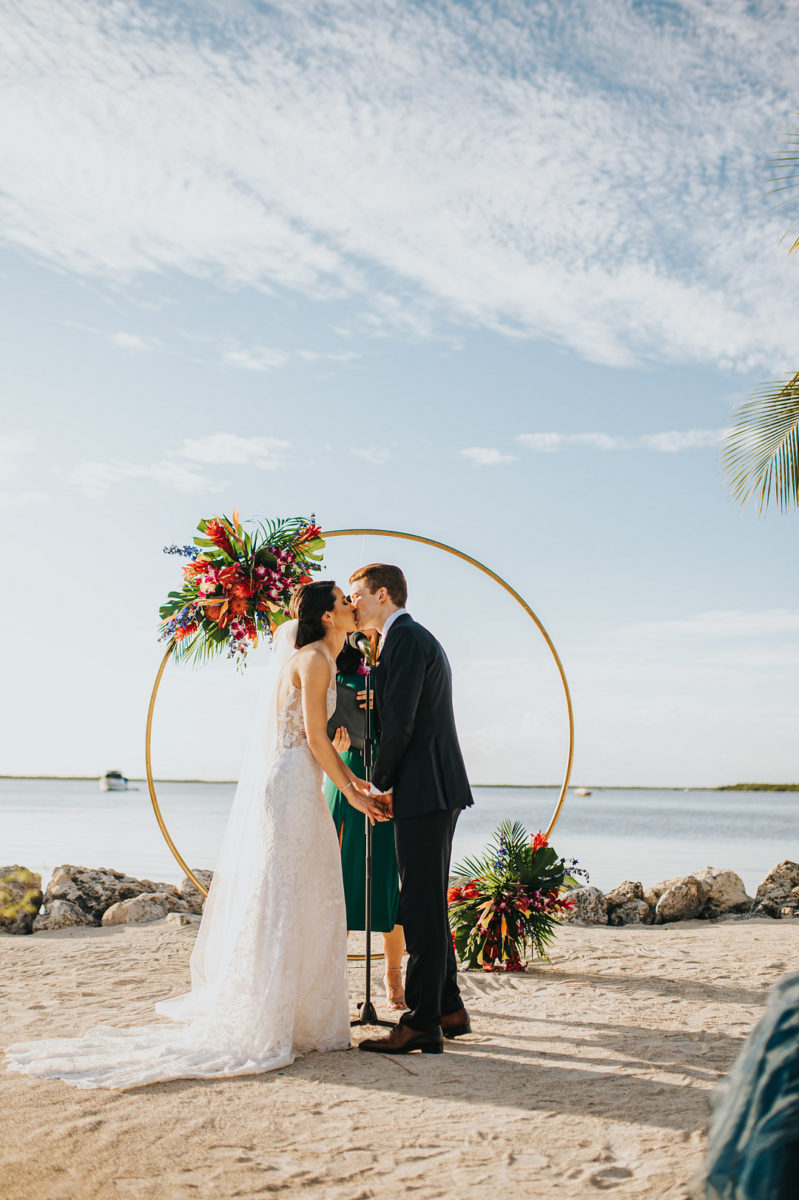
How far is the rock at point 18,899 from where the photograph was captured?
752 cm

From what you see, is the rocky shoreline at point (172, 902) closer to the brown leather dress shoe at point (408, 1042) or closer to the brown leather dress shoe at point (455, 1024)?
the brown leather dress shoe at point (455, 1024)

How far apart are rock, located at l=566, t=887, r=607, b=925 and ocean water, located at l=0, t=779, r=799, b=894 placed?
5.36 meters

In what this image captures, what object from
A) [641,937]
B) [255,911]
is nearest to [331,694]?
[255,911]

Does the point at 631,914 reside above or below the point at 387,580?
below

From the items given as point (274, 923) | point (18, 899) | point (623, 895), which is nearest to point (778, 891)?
point (623, 895)

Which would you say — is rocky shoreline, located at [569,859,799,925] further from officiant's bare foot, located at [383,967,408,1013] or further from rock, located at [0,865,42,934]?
rock, located at [0,865,42,934]

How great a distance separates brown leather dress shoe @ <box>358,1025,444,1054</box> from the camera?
4047mm

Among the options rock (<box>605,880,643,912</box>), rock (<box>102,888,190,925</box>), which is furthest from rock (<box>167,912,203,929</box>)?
rock (<box>605,880,643,912</box>)

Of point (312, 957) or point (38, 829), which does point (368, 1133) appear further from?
point (38, 829)

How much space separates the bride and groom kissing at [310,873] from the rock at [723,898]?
4.63 meters

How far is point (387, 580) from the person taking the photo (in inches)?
182

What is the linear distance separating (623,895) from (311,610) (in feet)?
17.2

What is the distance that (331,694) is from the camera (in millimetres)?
4465

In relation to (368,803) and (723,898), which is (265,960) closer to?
(368,803)
